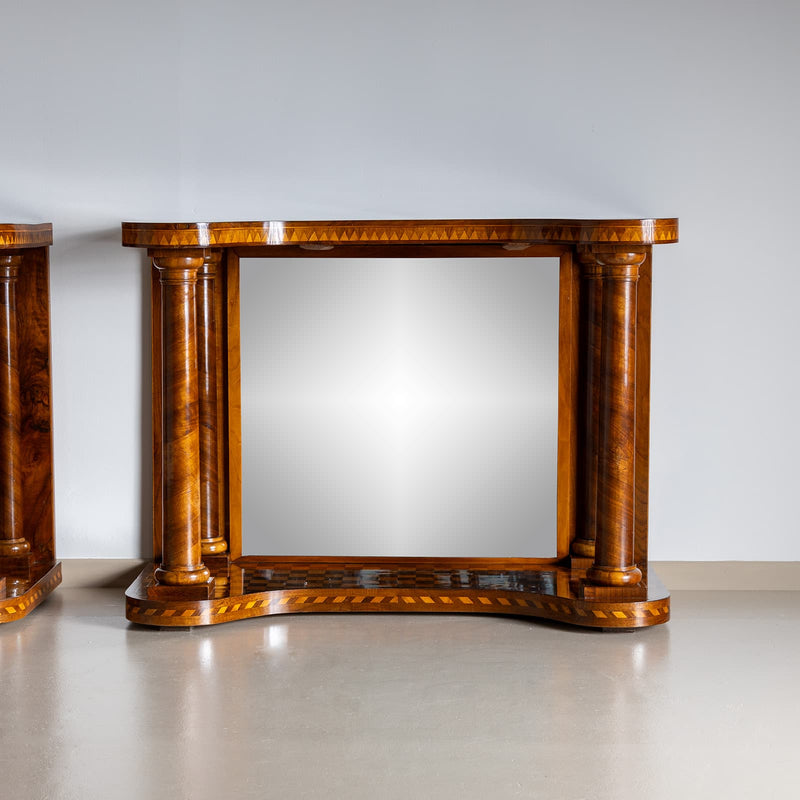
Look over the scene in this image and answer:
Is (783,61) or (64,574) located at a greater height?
(783,61)

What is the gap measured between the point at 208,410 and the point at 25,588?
92cm

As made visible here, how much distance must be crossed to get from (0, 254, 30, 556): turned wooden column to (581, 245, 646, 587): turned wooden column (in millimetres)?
2095

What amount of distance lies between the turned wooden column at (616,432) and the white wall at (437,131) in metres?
0.54

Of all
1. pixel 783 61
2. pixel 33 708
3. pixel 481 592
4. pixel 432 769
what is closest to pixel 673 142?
pixel 783 61

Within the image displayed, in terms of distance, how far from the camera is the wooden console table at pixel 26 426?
4348mm

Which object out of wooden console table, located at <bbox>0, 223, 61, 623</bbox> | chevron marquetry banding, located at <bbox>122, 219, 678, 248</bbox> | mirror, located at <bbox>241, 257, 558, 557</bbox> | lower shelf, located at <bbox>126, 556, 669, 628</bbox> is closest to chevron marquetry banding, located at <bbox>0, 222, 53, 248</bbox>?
wooden console table, located at <bbox>0, 223, 61, 623</bbox>

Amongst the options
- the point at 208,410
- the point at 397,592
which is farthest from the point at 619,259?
the point at 208,410

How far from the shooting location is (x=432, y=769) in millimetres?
2938

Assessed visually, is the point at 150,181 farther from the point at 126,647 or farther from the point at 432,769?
the point at 432,769

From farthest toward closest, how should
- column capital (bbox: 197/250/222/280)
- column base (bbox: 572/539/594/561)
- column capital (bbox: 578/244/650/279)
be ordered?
column base (bbox: 572/539/594/561)
column capital (bbox: 197/250/222/280)
column capital (bbox: 578/244/650/279)

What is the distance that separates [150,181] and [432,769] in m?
2.56

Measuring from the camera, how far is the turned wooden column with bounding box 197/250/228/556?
4.48 meters

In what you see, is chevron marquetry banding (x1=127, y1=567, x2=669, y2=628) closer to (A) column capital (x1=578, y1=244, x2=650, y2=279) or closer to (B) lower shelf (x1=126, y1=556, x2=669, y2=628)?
(B) lower shelf (x1=126, y1=556, x2=669, y2=628)

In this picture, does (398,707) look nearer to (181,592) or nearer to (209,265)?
(181,592)
